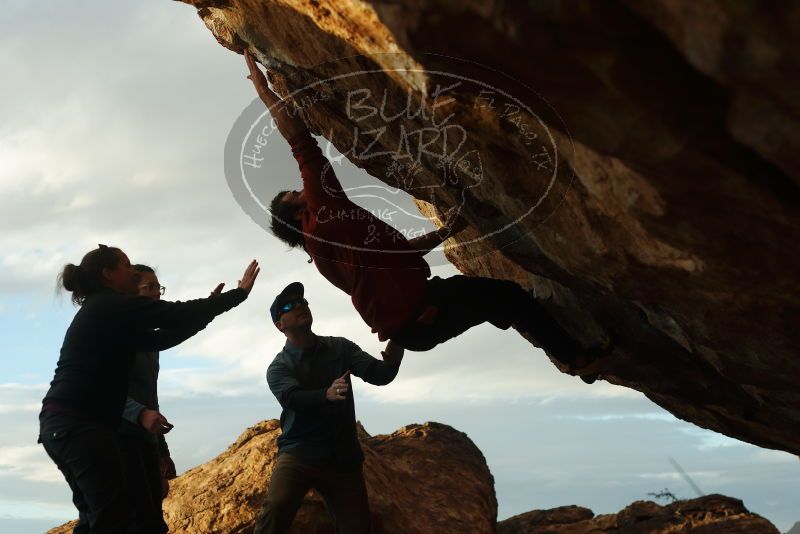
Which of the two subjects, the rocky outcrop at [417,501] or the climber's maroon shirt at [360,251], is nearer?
the climber's maroon shirt at [360,251]

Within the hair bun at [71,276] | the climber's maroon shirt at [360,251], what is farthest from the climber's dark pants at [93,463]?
the climber's maroon shirt at [360,251]

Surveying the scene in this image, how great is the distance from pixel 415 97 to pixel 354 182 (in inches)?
80.0

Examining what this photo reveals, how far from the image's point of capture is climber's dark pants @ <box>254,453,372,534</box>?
7.93m

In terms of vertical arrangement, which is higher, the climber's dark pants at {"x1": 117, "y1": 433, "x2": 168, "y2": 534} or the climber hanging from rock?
the climber hanging from rock

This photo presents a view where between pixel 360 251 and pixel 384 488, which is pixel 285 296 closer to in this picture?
pixel 360 251

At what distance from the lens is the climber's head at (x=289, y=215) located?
7242mm

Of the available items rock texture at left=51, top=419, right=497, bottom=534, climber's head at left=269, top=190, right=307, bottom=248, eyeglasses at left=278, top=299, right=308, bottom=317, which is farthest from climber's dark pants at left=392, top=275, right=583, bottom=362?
rock texture at left=51, top=419, right=497, bottom=534

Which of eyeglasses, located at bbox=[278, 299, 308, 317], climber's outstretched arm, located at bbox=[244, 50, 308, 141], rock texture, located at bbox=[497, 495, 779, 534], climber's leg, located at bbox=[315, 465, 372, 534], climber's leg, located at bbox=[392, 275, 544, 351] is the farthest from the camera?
rock texture, located at bbox=[497, 495, 779, 534]

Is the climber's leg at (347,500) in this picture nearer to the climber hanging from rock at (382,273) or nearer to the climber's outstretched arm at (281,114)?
the climber hanging from rock at (382,273)

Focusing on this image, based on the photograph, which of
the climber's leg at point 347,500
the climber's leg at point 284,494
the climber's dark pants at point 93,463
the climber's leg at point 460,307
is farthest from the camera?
the climber's leg at point 347,500

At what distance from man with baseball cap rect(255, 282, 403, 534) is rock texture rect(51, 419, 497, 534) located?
1355 mm

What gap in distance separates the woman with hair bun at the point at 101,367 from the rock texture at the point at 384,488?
3.05m

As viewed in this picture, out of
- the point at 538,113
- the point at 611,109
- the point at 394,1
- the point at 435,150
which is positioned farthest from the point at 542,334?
the point at 394,1

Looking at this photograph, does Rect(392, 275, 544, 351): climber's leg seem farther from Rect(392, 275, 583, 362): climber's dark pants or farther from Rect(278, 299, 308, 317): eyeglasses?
Rect(278, 299, 308, 317): eyeglasses
